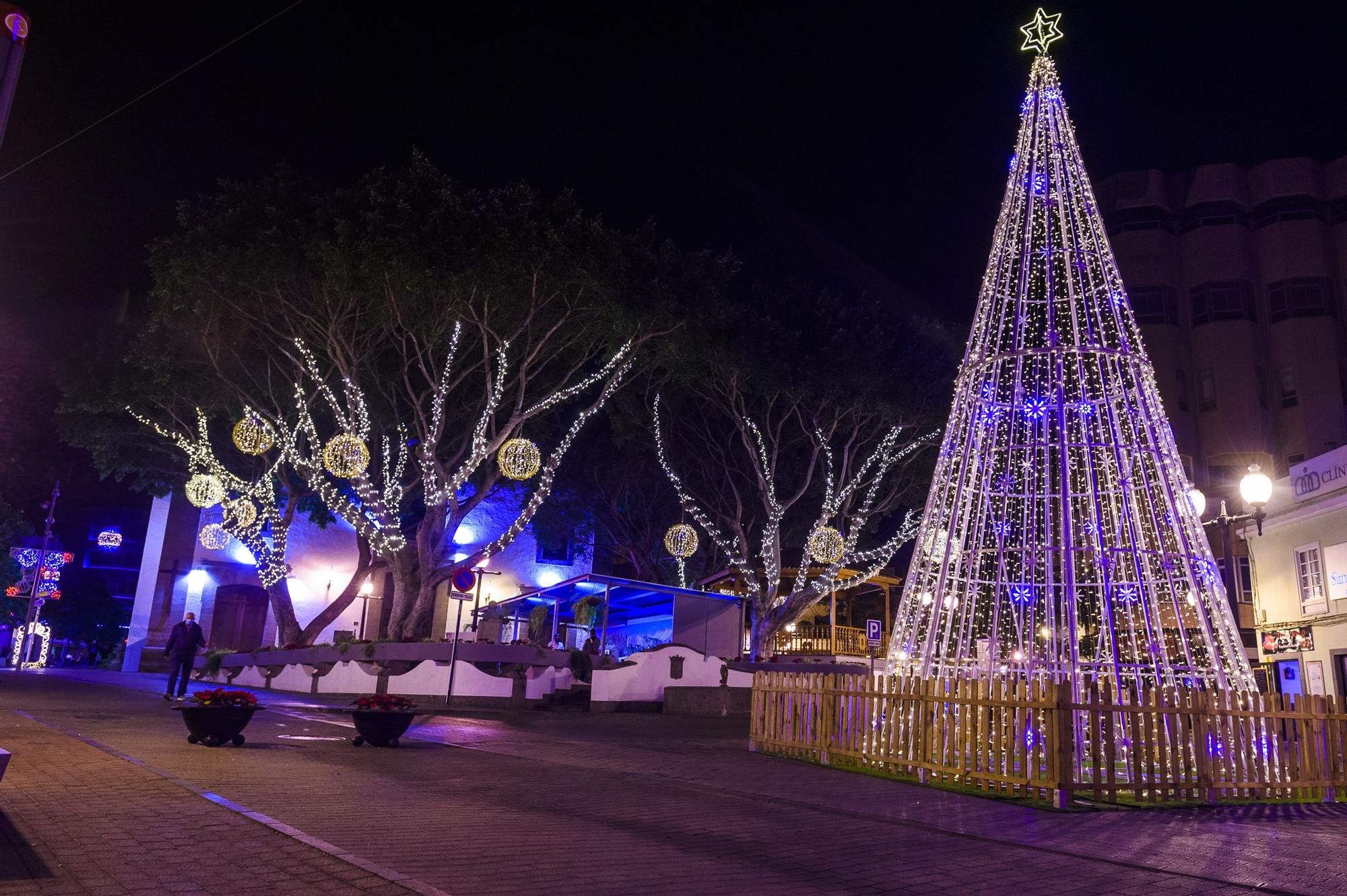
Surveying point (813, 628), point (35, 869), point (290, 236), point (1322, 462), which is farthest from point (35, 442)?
point (1322, 462)

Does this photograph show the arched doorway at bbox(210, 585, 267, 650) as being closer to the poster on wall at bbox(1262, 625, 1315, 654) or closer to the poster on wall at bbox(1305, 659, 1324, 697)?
the poster on wall at bbox(1262, 625, 1315, 654)

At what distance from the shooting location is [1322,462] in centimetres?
2322

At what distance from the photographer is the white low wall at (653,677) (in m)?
22.2

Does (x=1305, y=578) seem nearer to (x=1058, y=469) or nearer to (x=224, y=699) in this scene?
(x=1058, y=469)

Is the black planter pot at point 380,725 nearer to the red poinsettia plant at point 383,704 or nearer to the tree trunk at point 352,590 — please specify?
the red poinsettia plant at point 383,704

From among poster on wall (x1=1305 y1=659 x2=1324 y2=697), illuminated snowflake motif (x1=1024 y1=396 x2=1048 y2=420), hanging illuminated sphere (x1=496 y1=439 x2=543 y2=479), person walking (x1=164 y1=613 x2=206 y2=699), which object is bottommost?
person walking (x1=164 y1=613 x2=206 y2=699)

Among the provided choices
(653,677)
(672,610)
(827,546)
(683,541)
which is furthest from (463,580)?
(672,610)

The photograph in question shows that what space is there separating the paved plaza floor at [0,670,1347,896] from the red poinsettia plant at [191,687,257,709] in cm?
50

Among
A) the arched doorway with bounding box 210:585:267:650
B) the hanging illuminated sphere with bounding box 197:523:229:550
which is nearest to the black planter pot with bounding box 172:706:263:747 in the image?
the hanging illuminated sphere with bounding box 197:523:229:550

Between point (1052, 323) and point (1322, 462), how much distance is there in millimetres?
16146

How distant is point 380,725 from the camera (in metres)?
11.4

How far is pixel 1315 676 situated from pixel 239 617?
36699mm

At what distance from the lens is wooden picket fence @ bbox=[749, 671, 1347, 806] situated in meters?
9.21

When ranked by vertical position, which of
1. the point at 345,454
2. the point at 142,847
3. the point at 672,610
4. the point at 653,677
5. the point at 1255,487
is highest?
the point at 345,454
